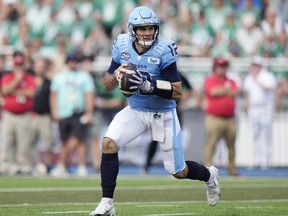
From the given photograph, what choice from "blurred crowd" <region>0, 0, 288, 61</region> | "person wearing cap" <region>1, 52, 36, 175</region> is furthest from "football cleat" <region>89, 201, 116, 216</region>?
"blurred crowd" <region>0, 0, 288, 61</region>

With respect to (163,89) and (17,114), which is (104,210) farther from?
(17,114)

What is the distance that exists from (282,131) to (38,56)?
180 inches

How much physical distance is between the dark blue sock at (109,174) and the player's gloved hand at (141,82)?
24.3 inches

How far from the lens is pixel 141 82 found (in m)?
8.03

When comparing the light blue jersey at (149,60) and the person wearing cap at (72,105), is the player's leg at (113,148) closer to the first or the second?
the light blue jersey at (149,60)

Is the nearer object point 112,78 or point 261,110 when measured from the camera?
point 112,78

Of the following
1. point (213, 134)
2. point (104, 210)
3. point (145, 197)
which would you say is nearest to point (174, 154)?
point (104, 210)

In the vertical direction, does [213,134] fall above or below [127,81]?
below

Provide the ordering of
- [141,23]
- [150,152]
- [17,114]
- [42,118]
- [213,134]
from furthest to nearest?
[42,118], [17,114], [150,152], [213,134], [141,23]

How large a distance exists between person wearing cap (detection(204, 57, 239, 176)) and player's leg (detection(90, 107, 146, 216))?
21.8 ft

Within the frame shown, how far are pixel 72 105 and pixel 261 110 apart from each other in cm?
336

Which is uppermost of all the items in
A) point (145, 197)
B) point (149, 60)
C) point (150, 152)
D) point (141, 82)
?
point (149, 60)

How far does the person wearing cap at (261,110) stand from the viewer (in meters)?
16.5

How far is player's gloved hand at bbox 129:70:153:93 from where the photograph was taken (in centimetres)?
797
